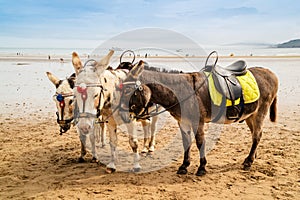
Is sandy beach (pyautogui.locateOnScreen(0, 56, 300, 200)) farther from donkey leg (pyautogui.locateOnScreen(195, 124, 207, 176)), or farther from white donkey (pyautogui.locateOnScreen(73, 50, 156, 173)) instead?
white donkey (pyautogui.locateOnScreen(73, 50, 156, 173))

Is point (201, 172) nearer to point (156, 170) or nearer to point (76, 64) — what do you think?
point (156, 170)

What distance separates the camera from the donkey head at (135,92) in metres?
4.61

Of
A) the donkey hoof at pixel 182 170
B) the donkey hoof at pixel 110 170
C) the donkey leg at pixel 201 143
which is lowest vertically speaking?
the donkey hoof at pixel 110 170

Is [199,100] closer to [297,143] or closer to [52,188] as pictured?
[52,188]

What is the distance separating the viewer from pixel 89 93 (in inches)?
156

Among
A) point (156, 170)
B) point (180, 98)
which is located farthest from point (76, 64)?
point (156, 170)

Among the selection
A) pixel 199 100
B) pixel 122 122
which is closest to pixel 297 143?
pixel 199 100

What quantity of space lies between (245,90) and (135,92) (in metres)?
2.38

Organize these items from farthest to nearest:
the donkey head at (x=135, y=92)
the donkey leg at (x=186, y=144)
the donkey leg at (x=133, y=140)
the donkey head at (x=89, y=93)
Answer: the donkey leg at (x=186, y=144) < the donkey leg at (x=133, y=140) < the donkey head at (x=135, y=92) < the donkey head at (x=89, y=93)

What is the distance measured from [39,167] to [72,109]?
77.8 inches

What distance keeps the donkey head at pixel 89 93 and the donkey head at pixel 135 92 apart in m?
0.50

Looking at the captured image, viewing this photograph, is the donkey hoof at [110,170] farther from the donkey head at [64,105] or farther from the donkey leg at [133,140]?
the donkey head at [64,105]

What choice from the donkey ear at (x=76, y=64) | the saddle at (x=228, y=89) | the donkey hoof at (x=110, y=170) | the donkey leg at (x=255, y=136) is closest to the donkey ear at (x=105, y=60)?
the donkey ear at (x=76, y=64)

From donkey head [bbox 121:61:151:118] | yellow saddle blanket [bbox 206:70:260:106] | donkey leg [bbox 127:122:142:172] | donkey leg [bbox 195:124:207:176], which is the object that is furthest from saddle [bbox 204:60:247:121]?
donkey leg [bbox 127:122:142:172]
